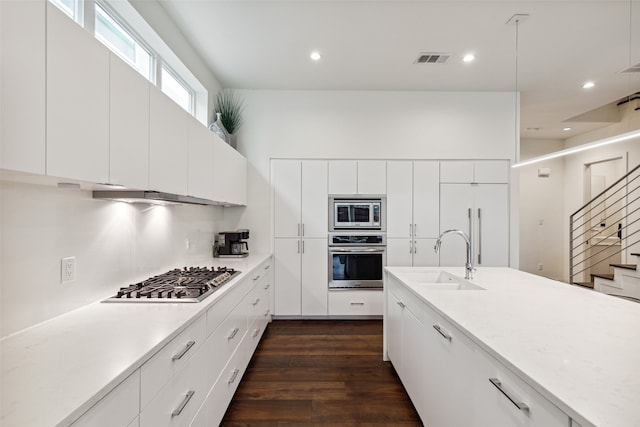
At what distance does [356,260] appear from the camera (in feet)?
13.5

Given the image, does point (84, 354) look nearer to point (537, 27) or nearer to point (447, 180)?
point (537, 27)

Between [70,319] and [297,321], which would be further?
[297,321]

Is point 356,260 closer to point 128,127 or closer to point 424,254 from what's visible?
point 424,254

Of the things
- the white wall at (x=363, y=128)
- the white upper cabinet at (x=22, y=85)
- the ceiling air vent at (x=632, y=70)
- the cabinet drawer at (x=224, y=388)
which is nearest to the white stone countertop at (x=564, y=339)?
the cabinet drawer at (x=224, y=388)

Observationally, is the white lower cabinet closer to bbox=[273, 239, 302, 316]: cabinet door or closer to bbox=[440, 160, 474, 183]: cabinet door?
bbox=[273, 239, 302, 316]: cabinet door

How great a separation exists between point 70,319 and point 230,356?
1003 mm

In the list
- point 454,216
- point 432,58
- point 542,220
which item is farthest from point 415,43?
point 542,220

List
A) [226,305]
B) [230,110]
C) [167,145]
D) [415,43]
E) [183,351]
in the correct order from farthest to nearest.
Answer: [230,110], [415,43], [226,305], [167,145], [183,351]

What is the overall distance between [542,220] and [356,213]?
15.2 feet

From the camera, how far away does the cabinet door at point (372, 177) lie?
163 inches

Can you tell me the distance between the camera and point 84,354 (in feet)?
3.43

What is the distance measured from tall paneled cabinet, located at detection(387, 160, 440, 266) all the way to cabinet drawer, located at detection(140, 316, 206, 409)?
3.01 meters

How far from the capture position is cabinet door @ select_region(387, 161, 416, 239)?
13.5 feet

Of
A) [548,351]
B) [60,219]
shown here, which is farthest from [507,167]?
[60,219]
